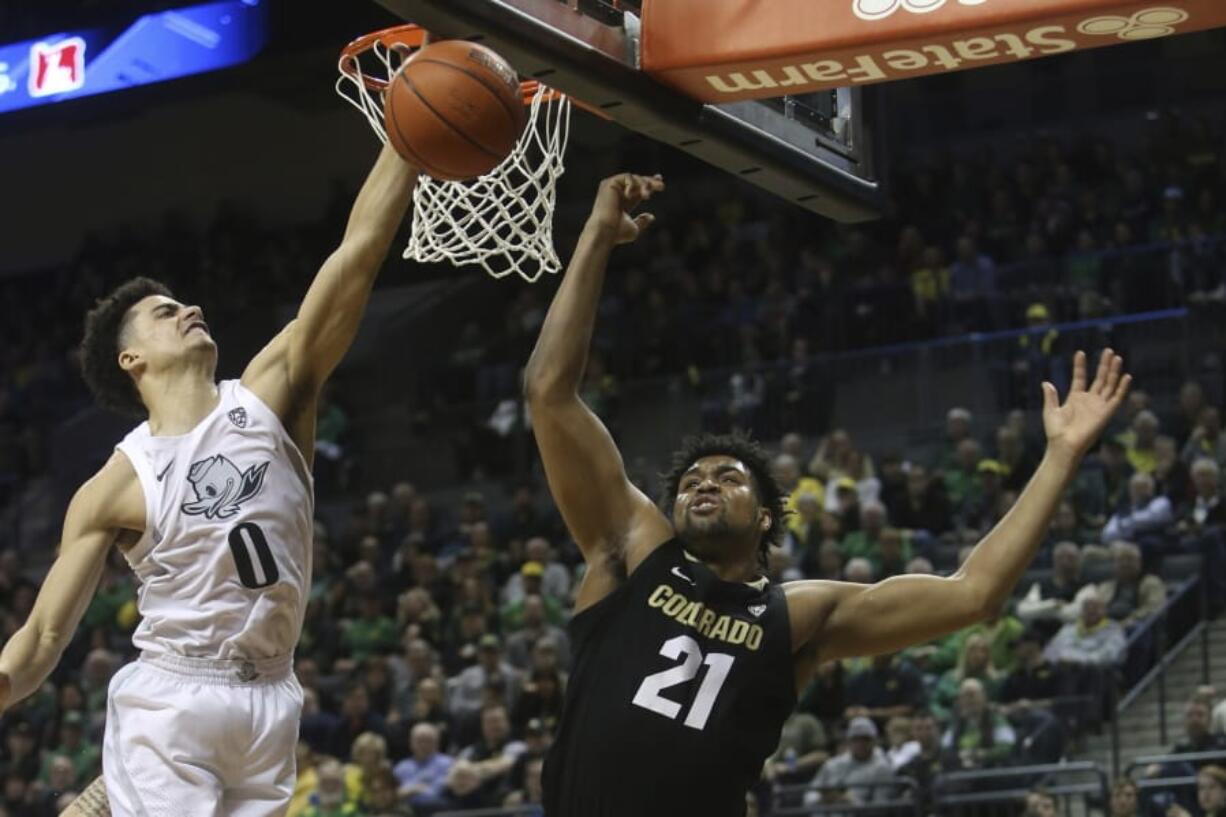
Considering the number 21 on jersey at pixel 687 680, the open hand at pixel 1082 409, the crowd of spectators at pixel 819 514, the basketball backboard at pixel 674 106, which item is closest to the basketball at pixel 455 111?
the basketball backboard at pixel 674 106

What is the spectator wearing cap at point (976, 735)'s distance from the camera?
419 inches

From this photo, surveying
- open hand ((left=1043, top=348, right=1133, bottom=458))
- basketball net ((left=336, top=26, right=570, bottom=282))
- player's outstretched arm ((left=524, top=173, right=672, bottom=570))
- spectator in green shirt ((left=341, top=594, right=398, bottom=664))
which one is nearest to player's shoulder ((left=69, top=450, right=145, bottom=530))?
player's outstretched arm ((left=524, top=173, right=672, bottom=570))

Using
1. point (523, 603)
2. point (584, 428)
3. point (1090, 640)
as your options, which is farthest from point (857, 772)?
point (584, 428)

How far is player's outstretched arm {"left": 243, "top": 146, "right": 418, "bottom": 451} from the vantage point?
186 inches

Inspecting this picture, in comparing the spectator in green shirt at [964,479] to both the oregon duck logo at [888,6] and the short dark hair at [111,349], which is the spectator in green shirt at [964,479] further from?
the short dark hair at [111,349]

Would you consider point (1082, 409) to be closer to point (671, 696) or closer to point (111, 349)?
point (671, 696)

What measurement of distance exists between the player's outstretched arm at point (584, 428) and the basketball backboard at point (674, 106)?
1.85 feet

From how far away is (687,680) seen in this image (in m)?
4.84

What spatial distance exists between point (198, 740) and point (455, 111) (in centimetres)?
165

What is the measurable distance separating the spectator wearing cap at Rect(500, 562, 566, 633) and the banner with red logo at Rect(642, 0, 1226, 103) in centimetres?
790

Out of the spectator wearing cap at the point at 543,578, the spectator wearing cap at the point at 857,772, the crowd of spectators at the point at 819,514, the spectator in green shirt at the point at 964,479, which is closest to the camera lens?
the spectator wearing cap at the point at 857,772

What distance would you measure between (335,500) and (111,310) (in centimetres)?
1240

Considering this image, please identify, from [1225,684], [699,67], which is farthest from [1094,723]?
[699,67]

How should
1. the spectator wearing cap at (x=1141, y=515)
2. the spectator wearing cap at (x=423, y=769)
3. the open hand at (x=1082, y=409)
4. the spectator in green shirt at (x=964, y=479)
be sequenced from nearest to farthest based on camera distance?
1. the open hand at (x=1082, y=409)
2. the spectator wearing cap at (x=423, y=769)
3. the spectator wearing cap at (x=1141, y=515)
4. the spectator in green shirt at (x=964, y=479)
